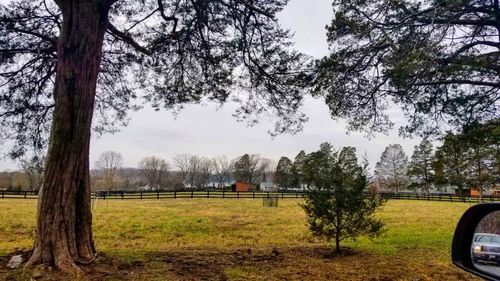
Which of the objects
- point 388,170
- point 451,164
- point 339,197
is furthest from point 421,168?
point 339,197

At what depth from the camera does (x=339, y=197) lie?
28.9 feet

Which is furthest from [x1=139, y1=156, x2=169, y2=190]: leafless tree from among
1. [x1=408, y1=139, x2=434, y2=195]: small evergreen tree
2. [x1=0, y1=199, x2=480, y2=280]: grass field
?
[x1=0, y1=199, x2=480, y2=280]: grass field

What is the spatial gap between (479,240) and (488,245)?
0.10 metres

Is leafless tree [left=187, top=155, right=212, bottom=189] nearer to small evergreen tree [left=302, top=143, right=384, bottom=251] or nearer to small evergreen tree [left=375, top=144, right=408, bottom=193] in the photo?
small evergreen tree [left=375, top=144, right=408, bottom=193]

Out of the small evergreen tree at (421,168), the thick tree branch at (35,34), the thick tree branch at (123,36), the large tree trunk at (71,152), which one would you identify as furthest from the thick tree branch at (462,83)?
the small evergreen tree at (421,168)

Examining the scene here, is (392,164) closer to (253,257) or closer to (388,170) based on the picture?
(388,170)

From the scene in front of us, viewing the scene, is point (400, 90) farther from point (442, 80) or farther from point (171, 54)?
point (171, 54)

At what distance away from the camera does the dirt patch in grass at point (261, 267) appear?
5.94 meters

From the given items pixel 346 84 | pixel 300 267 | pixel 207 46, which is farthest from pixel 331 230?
pixel 207 46

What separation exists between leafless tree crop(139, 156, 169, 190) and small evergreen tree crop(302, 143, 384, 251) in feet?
275

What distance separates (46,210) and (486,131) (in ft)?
25.7

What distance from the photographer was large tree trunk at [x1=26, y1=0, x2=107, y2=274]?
5.94 meters

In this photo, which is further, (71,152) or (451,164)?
(451,164)

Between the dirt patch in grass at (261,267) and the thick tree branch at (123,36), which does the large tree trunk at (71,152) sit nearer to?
the dirt patch in grass at (261,267)
